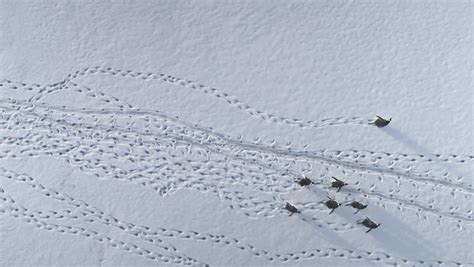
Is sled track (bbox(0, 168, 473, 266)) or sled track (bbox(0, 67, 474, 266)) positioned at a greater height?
sled track (bbox(0, 67, 474, 266))

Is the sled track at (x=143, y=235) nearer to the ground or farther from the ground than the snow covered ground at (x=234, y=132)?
nearer to the ground

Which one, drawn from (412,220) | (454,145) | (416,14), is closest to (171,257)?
(412,220)

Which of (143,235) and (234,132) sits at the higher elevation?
(234,132)

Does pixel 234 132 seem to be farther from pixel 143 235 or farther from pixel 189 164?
pixel 143 235

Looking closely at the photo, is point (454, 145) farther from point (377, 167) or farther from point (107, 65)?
point (107, 65)

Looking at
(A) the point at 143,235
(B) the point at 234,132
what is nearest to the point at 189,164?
(B) the point at 234,132
